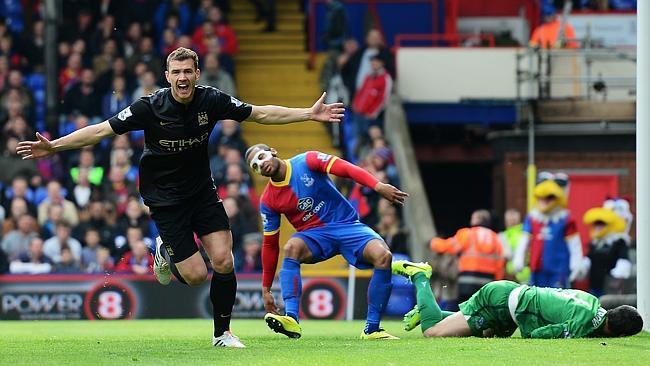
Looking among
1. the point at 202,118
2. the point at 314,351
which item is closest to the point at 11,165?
the point at 202,118

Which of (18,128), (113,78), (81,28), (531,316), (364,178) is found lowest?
(531,316)

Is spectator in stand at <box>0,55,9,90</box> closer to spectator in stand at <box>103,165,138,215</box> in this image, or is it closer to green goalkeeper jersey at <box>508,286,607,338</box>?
spectator in stand at <box>103,165,138,215</box>

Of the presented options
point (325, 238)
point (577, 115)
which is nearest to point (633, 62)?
point (577, 115)

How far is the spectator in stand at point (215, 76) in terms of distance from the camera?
2536 cm

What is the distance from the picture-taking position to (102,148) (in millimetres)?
24375

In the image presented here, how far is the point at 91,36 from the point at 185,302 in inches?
274

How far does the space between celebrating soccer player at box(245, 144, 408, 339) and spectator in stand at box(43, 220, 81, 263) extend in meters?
8.15

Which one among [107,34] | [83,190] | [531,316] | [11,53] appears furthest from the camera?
[11,53]

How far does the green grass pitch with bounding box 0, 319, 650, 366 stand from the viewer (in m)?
11.1

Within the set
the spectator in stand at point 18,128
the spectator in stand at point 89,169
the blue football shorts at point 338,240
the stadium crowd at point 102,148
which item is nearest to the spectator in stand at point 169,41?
the stadium crowd at point 102,148

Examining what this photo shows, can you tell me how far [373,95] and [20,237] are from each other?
6132 millimetres

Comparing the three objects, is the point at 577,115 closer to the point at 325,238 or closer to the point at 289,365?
the point at 325,238

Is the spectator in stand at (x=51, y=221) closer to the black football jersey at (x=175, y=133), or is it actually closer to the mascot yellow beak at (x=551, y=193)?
the mascot yellow beak at (x=551, y=193)

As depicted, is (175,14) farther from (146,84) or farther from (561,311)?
(561,311)
